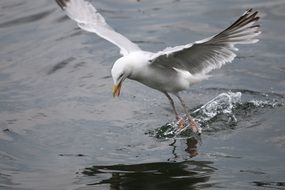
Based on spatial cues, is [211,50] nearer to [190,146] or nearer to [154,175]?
[190,146]

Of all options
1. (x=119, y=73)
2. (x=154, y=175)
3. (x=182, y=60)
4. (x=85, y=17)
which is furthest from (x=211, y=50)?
(x=85, y=17)

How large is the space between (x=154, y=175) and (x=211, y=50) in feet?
4.59

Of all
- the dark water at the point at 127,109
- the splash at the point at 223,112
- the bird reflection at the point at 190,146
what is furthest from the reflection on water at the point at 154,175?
the splash at the point at 223,112

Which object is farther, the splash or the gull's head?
the splash

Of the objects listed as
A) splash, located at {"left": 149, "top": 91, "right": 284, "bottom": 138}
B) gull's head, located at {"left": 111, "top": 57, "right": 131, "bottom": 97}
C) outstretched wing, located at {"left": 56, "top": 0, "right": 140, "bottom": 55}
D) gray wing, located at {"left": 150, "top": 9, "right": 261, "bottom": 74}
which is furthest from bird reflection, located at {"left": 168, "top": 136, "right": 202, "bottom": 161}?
outstretched wing, located at {"left": 56, "top": 0, "right": 140, "bottom": 55}

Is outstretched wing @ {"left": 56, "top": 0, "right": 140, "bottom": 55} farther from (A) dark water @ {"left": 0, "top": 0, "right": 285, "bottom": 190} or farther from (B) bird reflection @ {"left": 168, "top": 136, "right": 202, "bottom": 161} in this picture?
(B) bird reflection @ {"left": 168, "top": 136, "right": 202, "bottom": 161}

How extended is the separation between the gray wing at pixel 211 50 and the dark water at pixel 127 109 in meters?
0.84

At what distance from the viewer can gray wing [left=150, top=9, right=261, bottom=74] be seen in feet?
20.6

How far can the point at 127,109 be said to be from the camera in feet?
27.4

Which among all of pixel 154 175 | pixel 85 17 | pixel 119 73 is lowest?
pixel 154 175

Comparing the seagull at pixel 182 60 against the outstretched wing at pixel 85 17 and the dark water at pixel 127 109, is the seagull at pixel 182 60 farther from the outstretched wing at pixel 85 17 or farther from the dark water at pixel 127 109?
the dark water at pixel 127 109

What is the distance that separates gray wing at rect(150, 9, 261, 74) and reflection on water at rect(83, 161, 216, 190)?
104 cm

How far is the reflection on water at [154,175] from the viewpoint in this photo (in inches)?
242

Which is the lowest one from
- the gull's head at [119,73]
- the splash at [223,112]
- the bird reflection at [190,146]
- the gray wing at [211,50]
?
the bird reflection at [190,146]
